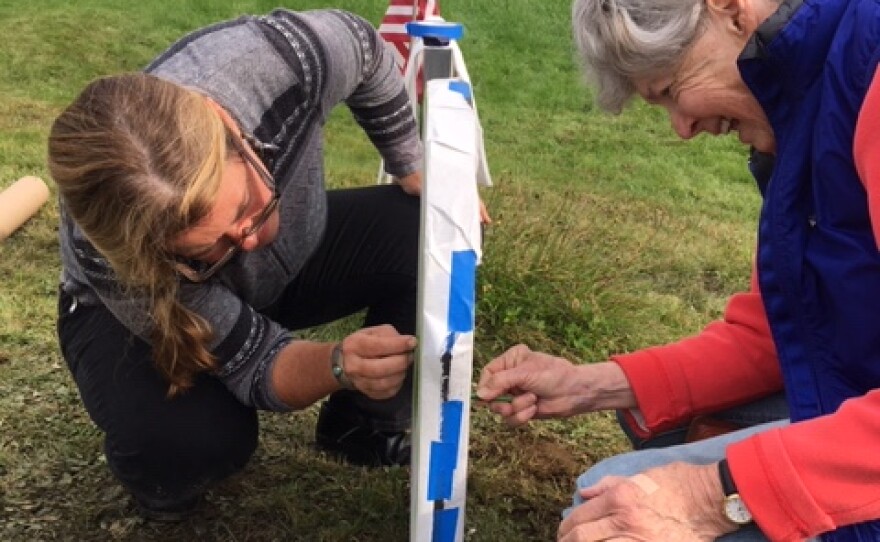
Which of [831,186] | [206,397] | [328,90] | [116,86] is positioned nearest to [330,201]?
[328,90]

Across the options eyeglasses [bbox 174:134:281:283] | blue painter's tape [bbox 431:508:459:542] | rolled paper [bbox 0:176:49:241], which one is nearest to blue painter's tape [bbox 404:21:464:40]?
eyeglasses [bbox 174:134:281:283]

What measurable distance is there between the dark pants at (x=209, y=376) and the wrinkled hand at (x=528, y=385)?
0.39m

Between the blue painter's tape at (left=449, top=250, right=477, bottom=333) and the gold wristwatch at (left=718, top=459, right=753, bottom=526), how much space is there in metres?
0.49

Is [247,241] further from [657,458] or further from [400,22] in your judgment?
[400,22]

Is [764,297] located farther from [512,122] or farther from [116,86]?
[512,122]

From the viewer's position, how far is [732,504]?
1.70 m

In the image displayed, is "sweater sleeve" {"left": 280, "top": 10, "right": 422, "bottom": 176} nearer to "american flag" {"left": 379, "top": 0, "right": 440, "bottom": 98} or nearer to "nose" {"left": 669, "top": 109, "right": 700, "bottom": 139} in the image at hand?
"nose" {"left": 669, "top": 109, "right": 700, "bottom": 139}

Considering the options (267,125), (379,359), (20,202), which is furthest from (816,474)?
(20,202)

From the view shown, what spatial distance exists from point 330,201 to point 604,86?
3.89 feet

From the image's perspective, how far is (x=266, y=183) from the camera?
6.95ft

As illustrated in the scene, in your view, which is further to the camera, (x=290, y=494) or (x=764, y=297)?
(x=290, y=494)

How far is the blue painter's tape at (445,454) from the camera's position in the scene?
1739 millimetres

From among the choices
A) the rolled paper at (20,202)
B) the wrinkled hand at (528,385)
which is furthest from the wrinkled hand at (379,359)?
the rolled paper at (20,202)

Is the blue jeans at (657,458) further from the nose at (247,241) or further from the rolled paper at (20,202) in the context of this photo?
the rolled paper at (20,202)
